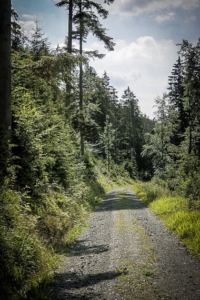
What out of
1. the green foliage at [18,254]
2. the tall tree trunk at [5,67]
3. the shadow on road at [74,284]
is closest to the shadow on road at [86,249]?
the green foliage at [18,254]

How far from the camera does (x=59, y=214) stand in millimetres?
9086

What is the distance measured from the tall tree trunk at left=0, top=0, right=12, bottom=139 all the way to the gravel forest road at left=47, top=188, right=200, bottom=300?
4.75 meters

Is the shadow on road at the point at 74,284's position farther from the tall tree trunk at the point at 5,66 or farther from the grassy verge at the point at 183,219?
the tall tree trunk at the point at 5,66

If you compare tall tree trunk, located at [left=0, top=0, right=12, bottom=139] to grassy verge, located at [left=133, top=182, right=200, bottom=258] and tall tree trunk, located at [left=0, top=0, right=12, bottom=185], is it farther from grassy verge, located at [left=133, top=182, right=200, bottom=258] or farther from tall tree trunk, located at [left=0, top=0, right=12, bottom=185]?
grassy verge, located at [left=133, top=182, right=200, bottom=258]

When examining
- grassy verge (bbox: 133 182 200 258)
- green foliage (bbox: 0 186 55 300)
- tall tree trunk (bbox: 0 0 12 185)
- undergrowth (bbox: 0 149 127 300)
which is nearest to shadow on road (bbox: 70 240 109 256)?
undergrowth (bbox: 0 149 127 300)

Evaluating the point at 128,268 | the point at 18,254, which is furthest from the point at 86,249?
the point at 18,254

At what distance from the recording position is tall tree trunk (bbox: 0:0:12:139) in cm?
734

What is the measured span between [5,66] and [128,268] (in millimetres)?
7316

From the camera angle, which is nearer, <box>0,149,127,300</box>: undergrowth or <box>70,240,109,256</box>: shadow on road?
<box>0,149,127,300</box>: undergrowth

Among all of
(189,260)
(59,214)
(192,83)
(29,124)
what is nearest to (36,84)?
(29,124)

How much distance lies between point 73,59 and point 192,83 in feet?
44.2

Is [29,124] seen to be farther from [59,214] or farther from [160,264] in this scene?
[160,264]

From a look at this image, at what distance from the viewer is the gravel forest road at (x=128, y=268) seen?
4.66 m

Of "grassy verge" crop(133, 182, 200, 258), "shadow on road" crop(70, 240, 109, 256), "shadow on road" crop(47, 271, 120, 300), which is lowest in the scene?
"shadow on road" crop(70, 240, 109, 256)
